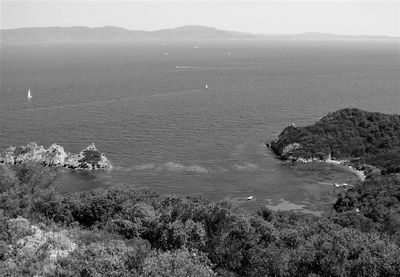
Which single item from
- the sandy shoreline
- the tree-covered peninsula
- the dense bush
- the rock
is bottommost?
the sandy shoreline

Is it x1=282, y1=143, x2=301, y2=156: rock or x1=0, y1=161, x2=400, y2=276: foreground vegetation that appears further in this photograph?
x1=282, y1=143, x2=301, y2=156: rock

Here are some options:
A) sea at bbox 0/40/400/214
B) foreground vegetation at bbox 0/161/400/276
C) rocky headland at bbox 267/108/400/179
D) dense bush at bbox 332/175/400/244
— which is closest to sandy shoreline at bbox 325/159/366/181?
rocky headland at bbox 267/108/400/179

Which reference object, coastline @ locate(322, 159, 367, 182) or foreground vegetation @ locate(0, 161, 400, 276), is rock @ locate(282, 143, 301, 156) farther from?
foreground vegetation @ locate(0, 161, 400, 276)

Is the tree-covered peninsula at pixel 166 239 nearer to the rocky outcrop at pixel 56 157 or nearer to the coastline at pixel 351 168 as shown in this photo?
the coastline at pixel 351 168

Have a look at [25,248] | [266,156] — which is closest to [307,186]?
[266,156]

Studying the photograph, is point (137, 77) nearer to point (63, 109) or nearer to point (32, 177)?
point (63, 109)

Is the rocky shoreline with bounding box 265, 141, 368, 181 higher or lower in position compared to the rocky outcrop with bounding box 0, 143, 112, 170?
lower
